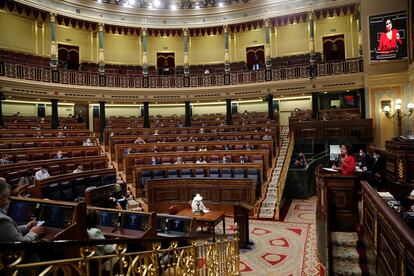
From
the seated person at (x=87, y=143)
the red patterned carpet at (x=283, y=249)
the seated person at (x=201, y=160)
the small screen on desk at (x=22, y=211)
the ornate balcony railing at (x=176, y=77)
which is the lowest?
the red patterned carpet at (x=283, y=249)

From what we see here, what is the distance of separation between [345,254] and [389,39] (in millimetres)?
10953

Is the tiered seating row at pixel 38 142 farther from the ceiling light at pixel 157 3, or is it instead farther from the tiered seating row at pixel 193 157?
the ceiling light at pixel 157 3

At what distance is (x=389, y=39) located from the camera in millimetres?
12016

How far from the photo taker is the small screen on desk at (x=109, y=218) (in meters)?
4.54

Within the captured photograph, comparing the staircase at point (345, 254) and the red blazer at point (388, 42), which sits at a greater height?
the red blazer at point (388, 42)

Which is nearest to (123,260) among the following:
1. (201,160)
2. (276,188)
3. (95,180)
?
(95,180)

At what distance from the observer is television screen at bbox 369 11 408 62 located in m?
11.7

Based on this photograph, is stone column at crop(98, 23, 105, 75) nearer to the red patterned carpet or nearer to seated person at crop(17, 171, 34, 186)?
seated person at crop(17, 171, 34, 186)

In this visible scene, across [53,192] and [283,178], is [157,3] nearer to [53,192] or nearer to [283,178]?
[283,178]

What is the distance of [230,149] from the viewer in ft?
37.5

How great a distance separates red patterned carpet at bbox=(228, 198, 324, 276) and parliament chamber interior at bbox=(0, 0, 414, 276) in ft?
0.15

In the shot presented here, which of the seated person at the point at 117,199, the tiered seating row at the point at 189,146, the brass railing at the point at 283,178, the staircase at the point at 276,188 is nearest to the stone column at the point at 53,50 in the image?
the tiered seating row at the point at 189,146

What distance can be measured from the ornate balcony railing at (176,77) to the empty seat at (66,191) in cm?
771

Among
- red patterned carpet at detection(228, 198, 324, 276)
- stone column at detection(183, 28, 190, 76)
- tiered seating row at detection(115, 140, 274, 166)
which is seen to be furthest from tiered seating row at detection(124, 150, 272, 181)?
stone column at detection(183, 28, 190, 76)
